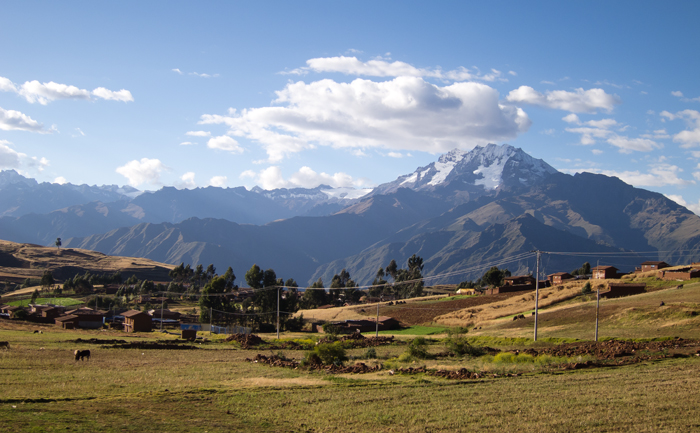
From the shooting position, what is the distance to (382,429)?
73.0 ft

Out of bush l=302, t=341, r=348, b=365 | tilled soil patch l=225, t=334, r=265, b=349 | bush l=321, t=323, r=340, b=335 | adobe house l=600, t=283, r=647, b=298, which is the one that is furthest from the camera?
adobe house l=600, t=283, r=647, b=298

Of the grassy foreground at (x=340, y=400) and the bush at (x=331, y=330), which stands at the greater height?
the grassy foreground at (x=340, y=400)

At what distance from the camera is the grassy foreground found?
22.3 meters

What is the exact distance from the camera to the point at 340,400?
28656 millimetres

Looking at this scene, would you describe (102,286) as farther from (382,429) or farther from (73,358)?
(382,429)

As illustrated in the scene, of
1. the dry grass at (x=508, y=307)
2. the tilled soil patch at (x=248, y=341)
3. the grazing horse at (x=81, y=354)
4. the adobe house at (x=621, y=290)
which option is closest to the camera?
the grazing horse at (x=81, y=354)

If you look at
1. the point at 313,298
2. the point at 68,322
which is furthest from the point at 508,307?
the point at 68,322

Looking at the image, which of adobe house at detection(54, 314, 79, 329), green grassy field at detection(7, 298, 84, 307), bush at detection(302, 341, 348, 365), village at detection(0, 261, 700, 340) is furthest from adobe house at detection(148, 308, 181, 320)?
bush at detection(302, 341, 348, 365)

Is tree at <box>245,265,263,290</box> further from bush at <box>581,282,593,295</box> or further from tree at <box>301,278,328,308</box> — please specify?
bush at <box>581,282,593,295</box>

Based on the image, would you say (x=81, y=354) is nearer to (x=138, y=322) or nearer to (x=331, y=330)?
(x=331, y=330)

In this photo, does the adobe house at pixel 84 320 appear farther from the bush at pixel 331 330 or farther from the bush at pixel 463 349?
the bush at pixel 463 349

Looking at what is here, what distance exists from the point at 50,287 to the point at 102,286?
655 inches

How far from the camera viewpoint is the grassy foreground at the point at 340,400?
2231cm

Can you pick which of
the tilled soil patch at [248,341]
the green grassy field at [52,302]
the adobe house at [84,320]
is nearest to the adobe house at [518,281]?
the tilled soil patch at [248,341]
